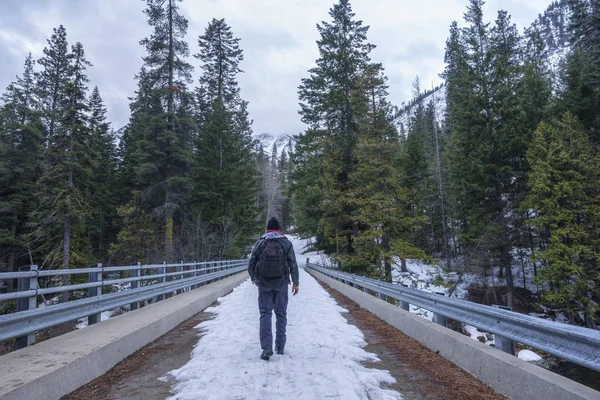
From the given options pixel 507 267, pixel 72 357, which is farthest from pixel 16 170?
pixel 507 267

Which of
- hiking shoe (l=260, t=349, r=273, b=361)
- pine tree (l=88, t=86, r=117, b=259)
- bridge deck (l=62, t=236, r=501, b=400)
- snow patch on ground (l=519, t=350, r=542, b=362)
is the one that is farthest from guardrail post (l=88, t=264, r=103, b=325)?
pine tree (l=88, t=86, r=117, b=259)

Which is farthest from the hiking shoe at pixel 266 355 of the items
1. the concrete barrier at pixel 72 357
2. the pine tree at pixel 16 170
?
the pine tree at pixel 16 170

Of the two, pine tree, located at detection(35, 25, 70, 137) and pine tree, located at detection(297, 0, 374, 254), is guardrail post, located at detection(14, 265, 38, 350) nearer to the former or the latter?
pine tree, located at detection(297, 0, 374, 254)

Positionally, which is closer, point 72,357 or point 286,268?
point 72,357

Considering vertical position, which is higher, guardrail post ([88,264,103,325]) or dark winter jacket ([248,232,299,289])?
dark winter jacket ([248,232,299,289])

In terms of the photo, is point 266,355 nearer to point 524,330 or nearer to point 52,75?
point 524,330

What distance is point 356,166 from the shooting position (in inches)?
794

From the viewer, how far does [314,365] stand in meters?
4.23

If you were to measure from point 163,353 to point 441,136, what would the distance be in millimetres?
45933

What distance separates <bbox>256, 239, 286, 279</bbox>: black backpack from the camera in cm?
474

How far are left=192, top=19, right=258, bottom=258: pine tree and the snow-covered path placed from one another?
20.3m

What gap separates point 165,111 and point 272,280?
78.2 ft

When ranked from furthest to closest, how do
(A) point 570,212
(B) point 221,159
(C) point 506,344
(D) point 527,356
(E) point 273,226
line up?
1. (B) point 221,159
2. (A) point 570,212
3. (D) point 527,356
4. (E) point 273,226
5. (C) point 506,344

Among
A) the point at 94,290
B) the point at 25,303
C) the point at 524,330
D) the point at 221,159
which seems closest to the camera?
the point at 524,330
